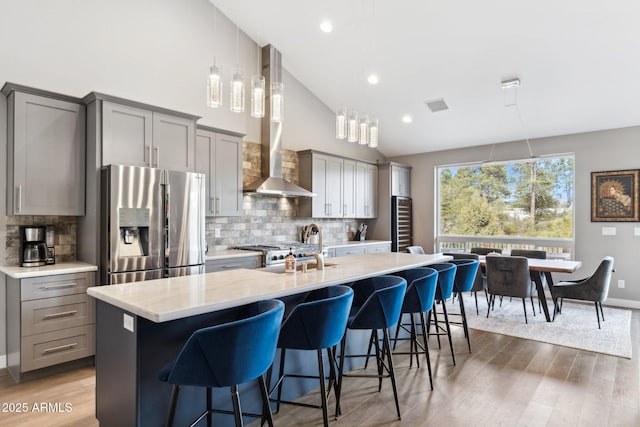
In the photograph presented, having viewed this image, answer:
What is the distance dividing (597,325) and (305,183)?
4.23 m

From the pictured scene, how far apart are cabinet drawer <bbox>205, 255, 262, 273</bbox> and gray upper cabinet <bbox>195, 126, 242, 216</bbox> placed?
63 cm

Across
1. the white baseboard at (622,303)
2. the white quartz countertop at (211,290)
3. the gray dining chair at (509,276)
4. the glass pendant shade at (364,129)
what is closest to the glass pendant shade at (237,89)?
the glass pendant shade at (364,129)

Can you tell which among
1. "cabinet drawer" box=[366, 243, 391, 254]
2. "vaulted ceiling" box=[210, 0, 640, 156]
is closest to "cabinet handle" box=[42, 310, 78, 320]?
"vaulted ceiling" box=[210, 0, 640, 156]

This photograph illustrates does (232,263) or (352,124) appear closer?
(352,124)

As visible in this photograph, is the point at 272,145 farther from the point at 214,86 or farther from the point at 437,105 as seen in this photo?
the point at 214,86

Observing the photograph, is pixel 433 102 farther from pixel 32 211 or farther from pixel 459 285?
pixel 32 211

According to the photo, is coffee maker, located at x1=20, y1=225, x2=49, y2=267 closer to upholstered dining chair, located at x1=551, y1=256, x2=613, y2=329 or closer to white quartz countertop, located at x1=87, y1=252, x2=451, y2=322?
white quartz countertop, located at x1=87, y1=252, x2=451, y2=322

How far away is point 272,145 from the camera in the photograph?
532 centimetres

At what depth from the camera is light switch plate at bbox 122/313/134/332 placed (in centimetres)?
183

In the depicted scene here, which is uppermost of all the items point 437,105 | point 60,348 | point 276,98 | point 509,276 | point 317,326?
point 437,105

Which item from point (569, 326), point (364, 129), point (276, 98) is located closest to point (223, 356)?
point (276, 98)

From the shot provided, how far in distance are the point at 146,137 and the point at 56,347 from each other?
6.56 ft

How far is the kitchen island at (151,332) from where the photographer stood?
180 cm

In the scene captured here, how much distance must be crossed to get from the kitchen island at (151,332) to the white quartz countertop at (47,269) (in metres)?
1.28
